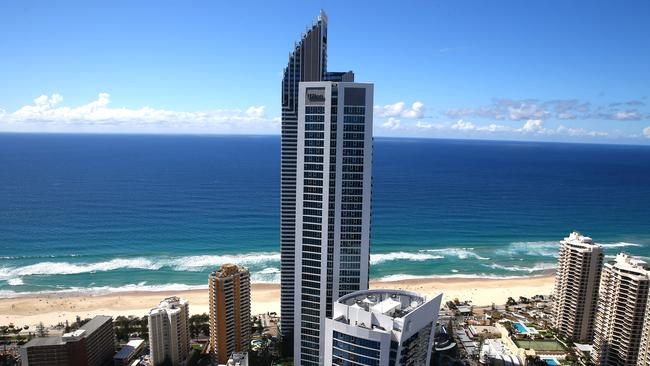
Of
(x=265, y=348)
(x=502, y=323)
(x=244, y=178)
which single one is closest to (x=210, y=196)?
(x=244, y=178)

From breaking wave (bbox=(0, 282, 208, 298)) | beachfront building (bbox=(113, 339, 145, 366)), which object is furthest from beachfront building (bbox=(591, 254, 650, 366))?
breaking wave (bbox=(0, 282, 208, 298))

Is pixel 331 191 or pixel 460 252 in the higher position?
pixel 331 191

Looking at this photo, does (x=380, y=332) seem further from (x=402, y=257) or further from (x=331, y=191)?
(x=402, y=257)

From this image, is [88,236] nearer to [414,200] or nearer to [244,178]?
[244,178]

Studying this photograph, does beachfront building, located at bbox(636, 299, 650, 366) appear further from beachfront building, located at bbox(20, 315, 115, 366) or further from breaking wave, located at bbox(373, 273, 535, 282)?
beachfront building, located at bbox(20, 315, 115, 366)

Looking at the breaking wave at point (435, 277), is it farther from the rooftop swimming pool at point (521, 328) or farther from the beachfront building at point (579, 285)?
the beachfront building at point (579, 285)

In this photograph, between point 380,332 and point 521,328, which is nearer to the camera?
point 380,332

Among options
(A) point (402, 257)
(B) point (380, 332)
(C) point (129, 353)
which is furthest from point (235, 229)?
(B) point (380, 332)

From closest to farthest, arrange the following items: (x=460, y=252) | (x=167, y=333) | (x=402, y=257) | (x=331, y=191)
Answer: (x=331, y=191) < (x=167, y=333) < (x=402, y=257) < (x=460, y=252)
